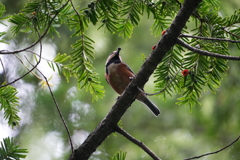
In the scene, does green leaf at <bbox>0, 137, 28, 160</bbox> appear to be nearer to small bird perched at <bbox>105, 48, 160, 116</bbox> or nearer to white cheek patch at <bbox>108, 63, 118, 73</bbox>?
small bird perched at <bbox>105, 48, 160, 116</bbox>

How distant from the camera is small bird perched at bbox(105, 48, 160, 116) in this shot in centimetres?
283

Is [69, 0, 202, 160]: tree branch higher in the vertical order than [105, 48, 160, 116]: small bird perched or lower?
lower

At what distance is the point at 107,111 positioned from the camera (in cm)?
290

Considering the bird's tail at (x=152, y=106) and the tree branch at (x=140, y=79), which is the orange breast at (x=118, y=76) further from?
the tree branch at (x=140, y=79)

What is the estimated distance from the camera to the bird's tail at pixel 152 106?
9.52 ft

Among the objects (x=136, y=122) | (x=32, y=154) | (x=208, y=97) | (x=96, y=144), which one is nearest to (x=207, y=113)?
(x=208, y=97)

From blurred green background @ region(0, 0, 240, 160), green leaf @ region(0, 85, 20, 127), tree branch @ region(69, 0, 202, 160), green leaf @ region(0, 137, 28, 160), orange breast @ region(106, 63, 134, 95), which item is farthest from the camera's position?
orange breast @ region(106, 63, 134, 95)

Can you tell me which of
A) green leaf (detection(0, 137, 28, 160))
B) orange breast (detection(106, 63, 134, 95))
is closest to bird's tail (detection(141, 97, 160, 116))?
orange breast (detection(106, 63, 134, 95))

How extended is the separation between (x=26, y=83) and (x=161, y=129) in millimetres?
1531

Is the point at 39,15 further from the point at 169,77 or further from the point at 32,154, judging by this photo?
the point at 32,154

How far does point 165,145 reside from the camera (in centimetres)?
275

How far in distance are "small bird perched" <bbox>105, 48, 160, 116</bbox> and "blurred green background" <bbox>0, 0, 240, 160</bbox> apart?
10 centimetres

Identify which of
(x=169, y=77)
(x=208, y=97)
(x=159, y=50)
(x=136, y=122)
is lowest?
(x=159, y=50)

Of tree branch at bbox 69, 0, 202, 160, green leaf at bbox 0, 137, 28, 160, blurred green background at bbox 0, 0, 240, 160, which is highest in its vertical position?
blurred green background at bbox 0, 0, 240, 160
